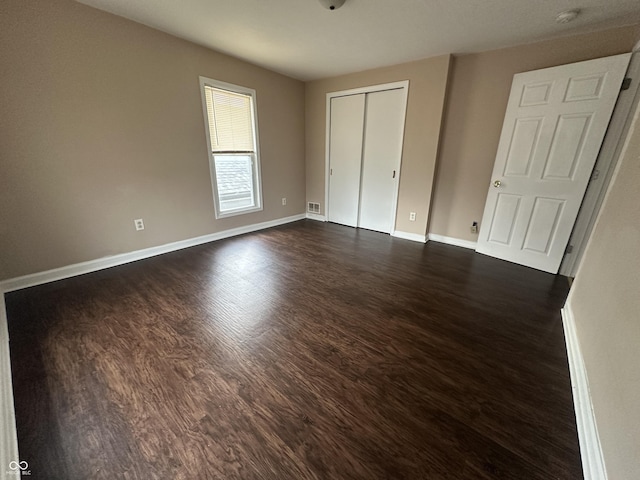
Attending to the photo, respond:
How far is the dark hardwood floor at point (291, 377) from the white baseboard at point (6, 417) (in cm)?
4

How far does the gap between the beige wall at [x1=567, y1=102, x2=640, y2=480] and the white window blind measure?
3917 millimetres

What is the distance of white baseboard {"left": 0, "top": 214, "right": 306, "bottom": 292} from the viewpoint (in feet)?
7.47

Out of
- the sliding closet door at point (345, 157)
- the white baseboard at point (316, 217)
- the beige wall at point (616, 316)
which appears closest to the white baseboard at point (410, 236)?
the sliding closet door at point (345, 157)

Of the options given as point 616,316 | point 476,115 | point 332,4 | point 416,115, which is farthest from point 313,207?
point 616,316

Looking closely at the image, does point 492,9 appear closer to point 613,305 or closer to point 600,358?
point 613,305

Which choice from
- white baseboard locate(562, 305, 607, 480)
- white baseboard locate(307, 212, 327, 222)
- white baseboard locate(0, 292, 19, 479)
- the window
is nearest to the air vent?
white baseboard locate(307, 212, 327, 222)

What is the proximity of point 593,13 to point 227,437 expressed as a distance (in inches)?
161

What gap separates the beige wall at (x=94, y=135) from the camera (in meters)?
2.08

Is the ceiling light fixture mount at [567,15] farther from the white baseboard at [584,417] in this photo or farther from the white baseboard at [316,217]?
the white baseboard at [316,217]

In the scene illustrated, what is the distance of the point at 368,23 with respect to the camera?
238cm

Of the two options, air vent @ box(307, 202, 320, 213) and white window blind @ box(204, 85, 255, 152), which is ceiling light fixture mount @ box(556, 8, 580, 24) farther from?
air vent @ box(307, 202, 320, 213)

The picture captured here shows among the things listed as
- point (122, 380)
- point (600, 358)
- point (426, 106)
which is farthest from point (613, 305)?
point (426, 106)

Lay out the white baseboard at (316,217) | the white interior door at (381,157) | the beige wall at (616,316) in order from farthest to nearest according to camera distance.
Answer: the white baseboard at (316,217) < the white interior door at (381,157) < the beige wall at (616,316)

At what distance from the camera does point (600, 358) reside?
1291 millimetres
